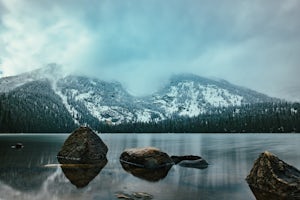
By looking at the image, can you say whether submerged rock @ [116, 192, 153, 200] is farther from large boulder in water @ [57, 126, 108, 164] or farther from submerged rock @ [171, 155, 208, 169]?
large boulder in water @ [57, 126, 108, 164]

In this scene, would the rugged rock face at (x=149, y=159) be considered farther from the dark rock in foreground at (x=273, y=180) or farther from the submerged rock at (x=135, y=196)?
the submerged rock at (x=135, y=196)

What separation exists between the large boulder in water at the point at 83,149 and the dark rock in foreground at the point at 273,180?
82.3ft

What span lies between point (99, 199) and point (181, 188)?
7.32m

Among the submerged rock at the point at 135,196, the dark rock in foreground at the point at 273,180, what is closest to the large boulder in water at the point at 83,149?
the submerged rock at the point at 135,196

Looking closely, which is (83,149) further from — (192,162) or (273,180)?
(273,180)

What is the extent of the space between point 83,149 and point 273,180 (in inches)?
1130

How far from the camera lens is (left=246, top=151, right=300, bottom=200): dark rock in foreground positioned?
2175cm

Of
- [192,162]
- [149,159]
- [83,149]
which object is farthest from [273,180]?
[83,149]

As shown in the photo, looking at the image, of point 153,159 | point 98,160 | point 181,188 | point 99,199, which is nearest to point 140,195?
point 99,199

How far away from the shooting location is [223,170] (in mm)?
34594

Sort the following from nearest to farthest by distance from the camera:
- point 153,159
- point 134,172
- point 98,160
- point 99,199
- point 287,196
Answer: point 99,199 → point 287,196 → point 134,172 → point 153,159 → point 98,160

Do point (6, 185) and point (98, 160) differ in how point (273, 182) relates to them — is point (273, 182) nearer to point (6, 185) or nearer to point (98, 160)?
point (6, 185)

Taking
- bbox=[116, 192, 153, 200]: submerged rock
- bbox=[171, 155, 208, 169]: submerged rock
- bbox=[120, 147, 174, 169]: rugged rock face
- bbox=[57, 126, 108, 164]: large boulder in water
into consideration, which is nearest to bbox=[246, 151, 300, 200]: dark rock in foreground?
bbox=[116, 192, 153, 200]: submerged rock

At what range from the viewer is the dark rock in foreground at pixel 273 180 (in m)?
21.8
